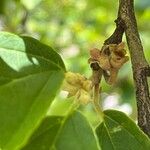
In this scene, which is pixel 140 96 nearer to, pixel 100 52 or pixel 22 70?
pixel 100 52

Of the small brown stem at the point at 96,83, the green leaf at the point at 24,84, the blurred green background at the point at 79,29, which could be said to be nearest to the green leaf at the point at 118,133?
the small brown stem at the point at 96,83

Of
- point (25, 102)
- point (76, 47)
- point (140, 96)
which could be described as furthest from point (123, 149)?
point (76, 47)

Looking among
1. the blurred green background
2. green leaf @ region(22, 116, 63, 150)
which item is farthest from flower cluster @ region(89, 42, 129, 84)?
the blurred green background

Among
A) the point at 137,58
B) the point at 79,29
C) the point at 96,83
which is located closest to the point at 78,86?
the point at 96,83

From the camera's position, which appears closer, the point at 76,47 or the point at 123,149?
the point at 123,149

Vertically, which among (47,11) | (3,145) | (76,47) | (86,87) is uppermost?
(47,11)

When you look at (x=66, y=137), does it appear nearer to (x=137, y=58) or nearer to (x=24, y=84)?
(x=24, y=84)

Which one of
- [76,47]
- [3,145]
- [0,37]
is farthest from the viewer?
[76,47]

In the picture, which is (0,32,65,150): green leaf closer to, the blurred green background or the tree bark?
the tree bark
